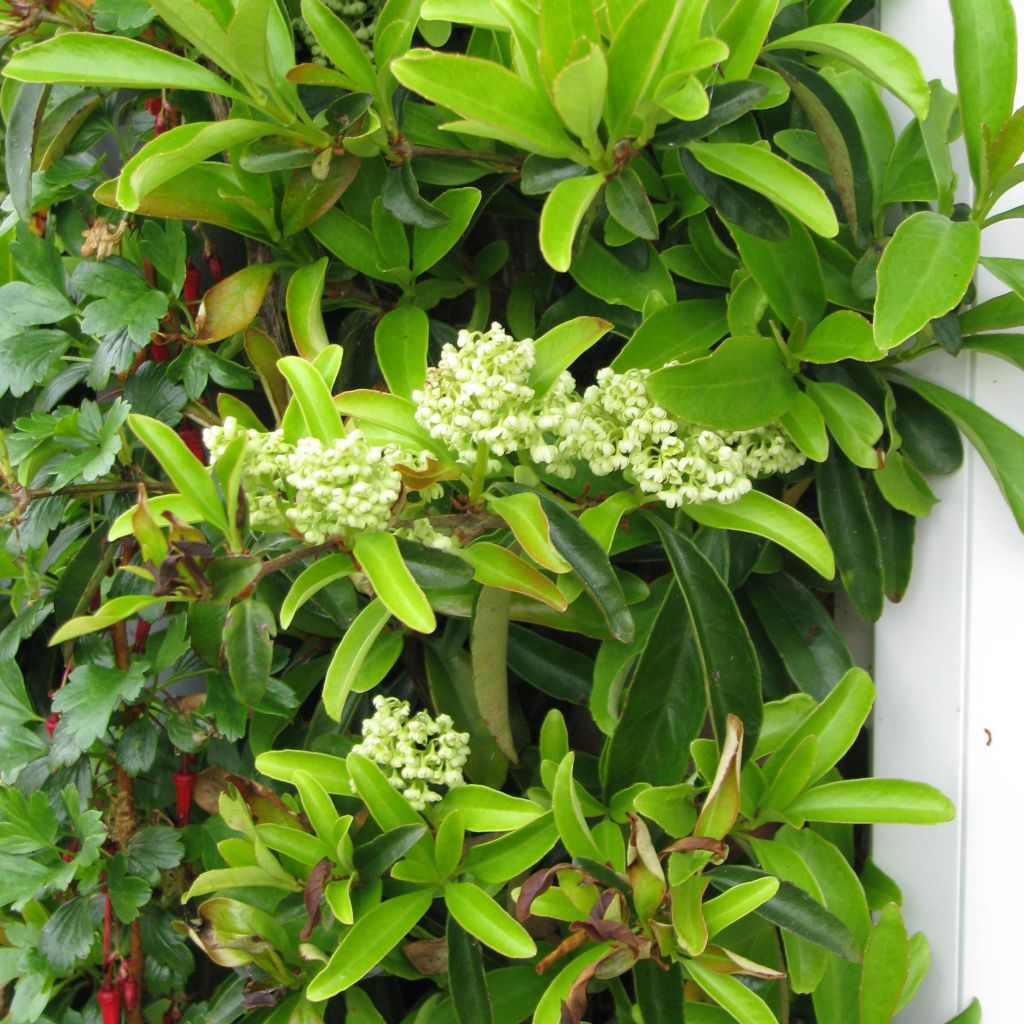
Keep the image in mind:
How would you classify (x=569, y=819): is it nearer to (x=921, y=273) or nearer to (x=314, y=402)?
(x=314, y=402)

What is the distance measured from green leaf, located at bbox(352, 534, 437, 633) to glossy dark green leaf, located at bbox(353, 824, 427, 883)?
19 centimetres

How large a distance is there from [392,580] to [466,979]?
0.34m

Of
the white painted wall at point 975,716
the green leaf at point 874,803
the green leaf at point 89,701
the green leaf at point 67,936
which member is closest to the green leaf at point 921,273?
the white painted wall at point 975,716

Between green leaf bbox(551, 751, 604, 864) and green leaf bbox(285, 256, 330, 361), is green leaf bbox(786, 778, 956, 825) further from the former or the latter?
green leaf bbox(285, 256, 330, 361)

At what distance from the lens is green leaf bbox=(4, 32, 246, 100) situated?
2.60 feet

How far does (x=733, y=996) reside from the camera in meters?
0.76

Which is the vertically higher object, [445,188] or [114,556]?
[445,188]

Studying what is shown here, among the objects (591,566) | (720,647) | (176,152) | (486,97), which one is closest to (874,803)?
(720,647)

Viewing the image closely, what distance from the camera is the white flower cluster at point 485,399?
73cm

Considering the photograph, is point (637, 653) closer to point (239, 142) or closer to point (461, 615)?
point (461, 615)

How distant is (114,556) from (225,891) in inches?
12.6

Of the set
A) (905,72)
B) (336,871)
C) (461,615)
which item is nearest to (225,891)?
(336,871)

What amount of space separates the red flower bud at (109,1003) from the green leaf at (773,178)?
0.87 m

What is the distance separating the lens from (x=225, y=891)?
0.88 m
